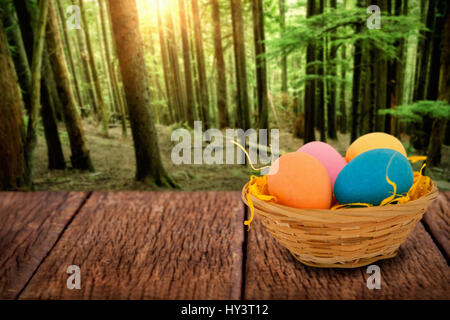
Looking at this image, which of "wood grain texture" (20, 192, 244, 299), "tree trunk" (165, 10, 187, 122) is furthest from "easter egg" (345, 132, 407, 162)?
"tree trunk" (165, 10, 187, 122)

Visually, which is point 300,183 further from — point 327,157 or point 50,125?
point 50,125

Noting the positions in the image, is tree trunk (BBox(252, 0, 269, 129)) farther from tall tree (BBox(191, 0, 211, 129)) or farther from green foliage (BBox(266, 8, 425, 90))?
tall tree (BBox(191, 0, 211, 129))

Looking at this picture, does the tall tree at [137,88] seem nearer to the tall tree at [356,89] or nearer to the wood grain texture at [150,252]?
the wood grain texture at [150,252]

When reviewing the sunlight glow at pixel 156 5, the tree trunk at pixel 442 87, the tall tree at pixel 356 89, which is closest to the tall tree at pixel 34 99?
the sunlight glow at pixel 156 5

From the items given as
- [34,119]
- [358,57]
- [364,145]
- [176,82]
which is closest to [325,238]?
[364,145]

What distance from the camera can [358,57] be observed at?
3.35 m

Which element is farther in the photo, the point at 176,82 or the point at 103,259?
the point at 176,82

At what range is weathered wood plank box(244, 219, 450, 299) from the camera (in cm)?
43

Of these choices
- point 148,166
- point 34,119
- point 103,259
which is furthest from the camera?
point 148,166

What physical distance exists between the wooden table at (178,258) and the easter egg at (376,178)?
13 centimetres

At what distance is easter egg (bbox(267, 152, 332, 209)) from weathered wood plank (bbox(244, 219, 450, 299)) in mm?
118

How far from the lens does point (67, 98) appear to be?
335 cm

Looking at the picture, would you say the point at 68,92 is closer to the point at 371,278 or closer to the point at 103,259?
the point at 103,259

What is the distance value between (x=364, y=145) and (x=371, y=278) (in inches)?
13.6
